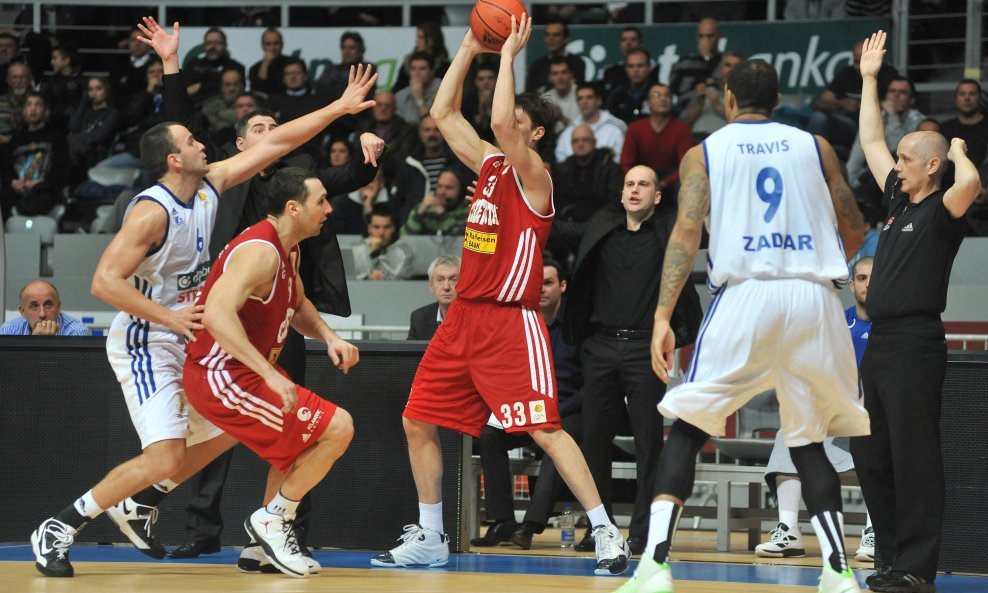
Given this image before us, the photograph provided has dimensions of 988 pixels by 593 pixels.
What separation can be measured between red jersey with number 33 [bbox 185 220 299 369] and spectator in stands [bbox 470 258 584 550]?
228cm

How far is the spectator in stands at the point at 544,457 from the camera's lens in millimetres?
8133

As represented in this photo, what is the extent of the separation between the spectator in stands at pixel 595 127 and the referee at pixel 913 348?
6154mm

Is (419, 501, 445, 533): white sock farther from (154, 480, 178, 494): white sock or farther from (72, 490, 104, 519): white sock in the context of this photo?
(72, 490, 104, 519): white sock

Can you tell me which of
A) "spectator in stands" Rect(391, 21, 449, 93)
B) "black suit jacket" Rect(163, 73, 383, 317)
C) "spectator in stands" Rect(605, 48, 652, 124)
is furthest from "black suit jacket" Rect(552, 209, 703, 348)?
"spectator in stands" Rect(391, 21, 449, 93)

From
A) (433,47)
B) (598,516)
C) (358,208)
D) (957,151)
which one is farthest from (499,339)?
(433,47)

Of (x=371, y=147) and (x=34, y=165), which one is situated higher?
(x=34, y=165)

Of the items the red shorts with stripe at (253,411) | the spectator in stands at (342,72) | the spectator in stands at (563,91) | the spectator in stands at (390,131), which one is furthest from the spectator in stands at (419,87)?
the red shorts with stripe at (253,411)

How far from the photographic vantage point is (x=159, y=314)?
6.13 metres

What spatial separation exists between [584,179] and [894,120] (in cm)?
291

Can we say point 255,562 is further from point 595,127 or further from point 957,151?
point 595,127

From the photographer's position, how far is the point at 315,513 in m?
7.61

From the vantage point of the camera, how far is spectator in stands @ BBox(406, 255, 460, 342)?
8.70 m

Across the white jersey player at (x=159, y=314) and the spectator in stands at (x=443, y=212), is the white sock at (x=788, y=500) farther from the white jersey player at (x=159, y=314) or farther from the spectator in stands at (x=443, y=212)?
the spectator in stands at (x=443, y=212)

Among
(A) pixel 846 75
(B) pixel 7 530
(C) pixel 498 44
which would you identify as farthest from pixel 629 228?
(A) pixel 846 75
